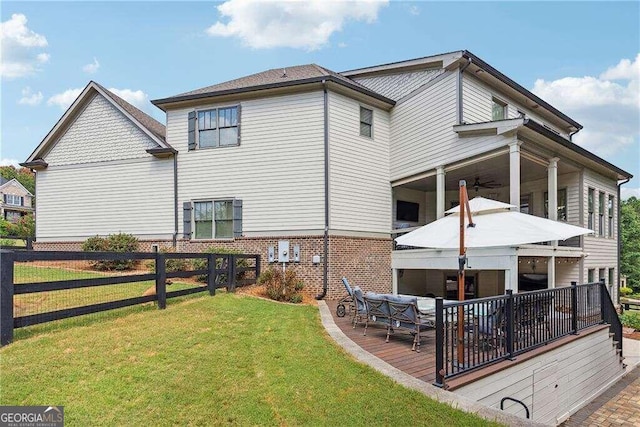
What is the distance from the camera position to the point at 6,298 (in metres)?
4.86

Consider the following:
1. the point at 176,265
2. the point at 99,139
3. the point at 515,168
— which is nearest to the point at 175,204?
the point at 176,265

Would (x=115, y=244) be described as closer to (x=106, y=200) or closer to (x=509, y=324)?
(x=106, y=200)

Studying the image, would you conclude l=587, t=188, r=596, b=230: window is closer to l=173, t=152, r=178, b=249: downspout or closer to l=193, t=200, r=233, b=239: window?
l=193, t=200, r=233, b=239: window

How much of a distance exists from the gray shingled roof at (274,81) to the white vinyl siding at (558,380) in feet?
31.9

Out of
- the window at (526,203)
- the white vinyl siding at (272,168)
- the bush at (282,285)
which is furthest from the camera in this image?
the window at (526,203)

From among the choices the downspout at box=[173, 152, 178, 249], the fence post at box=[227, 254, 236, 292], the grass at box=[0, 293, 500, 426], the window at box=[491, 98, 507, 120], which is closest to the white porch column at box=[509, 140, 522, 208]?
the window at box=[491, 98, 507, 120]

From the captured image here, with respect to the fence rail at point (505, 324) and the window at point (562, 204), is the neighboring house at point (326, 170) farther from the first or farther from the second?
the fence rail at point (505, 324)

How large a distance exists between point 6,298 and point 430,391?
5.64 metres

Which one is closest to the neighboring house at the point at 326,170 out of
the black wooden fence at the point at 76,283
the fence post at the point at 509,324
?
the black wooden fence at the point at 76,283

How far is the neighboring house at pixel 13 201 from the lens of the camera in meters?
48.1

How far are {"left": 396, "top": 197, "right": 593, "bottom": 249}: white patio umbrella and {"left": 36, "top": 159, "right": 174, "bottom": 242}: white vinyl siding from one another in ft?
35.3

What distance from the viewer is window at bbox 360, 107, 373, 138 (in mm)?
13470

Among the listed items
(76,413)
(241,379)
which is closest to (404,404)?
(241,379)

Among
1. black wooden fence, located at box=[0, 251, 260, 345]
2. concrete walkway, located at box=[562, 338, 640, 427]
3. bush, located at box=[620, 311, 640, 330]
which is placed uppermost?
black wooden fence, located at box=[0, 251, 260, 345]
